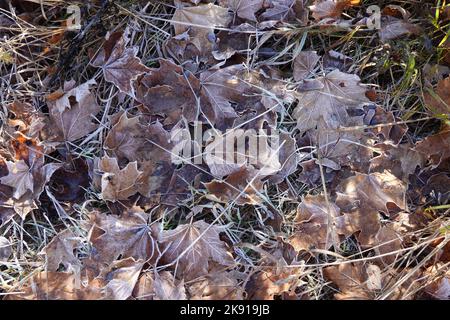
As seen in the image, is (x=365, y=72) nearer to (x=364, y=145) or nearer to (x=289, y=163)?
(x=364, y=145)

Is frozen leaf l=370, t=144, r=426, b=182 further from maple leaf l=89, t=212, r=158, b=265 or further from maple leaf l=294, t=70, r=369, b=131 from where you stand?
maple leaf l=89, t=212, r=158, b=265

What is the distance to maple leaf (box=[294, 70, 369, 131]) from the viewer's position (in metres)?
2.15

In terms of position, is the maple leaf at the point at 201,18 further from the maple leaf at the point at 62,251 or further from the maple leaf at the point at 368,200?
the maple leaf at the point at 62,251

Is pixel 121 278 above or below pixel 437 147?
below

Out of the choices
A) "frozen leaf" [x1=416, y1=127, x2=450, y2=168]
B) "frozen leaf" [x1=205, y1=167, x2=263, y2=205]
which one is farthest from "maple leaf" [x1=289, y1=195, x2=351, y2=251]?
"frozen leaf" [x1=416, y1=127, x2=450, y2=168]

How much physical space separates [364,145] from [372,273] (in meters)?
0.54

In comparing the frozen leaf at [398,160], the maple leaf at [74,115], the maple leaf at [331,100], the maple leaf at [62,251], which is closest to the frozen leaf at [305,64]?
the maple leaf at [331,100]

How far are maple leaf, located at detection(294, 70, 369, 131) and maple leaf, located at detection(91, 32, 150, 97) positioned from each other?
717mm

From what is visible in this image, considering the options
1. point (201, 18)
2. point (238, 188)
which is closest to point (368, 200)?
point (238, 188)

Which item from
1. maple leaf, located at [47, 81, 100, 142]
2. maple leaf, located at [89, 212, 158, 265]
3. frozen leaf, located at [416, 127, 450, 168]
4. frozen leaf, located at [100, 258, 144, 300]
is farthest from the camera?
maple leaf, located at [47, 81, 100, 142]

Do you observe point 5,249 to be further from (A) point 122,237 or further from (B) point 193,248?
(B) point 193,248

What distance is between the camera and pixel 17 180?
208 centimetres

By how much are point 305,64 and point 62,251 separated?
132 cm

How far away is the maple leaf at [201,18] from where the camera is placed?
224 centimetres
